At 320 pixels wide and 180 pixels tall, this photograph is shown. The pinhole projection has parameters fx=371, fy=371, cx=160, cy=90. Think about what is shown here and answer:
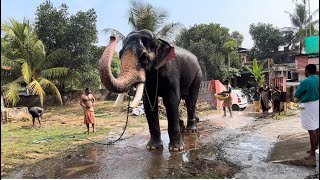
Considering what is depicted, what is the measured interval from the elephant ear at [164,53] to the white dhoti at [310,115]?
2.72 metres

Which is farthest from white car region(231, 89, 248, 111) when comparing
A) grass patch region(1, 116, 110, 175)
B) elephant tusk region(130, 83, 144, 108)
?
elephant tusk region(130, 83, 144, 108)

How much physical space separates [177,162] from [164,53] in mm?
2147

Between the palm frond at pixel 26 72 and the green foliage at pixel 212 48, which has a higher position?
the green foliage at pixel 212 48

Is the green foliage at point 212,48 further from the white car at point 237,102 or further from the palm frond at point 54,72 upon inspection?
the palm frond at point 54,72

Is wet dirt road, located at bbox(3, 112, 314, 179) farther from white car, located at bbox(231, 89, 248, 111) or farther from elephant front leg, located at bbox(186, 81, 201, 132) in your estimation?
white car, located at bbox(231, 89, 248, 111)

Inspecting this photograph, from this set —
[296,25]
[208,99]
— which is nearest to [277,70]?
[296,25]

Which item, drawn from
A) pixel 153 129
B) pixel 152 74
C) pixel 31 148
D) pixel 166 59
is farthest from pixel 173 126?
A: pixel 31 148

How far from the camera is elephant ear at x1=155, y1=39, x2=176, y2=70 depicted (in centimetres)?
708

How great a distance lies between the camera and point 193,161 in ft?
20.4

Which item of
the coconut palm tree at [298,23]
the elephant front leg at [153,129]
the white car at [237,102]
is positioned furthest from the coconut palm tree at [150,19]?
the coconut palm tree at [298,23]

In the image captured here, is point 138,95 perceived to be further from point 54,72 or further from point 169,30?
point 54,72

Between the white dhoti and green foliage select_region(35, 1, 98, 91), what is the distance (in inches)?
710

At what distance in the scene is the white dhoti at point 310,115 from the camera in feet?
17.3

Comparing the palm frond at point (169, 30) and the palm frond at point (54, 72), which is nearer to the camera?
the palm frond at point (169, 30)
